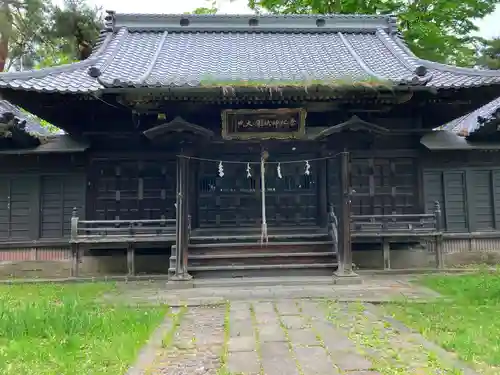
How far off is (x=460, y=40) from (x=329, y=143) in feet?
49.2

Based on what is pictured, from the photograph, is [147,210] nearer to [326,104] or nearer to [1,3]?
[326,104]

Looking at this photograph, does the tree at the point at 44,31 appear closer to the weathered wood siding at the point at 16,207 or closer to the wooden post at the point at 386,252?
the weathered wood siding at the point at 16,207

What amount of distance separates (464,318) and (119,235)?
7665 mm

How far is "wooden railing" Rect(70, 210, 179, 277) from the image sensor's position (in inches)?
390

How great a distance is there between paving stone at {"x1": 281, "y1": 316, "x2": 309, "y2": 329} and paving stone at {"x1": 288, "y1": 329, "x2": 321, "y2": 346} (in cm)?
19

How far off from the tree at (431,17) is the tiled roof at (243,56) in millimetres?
5298

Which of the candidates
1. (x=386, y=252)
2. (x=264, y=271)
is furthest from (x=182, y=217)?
(x=386, y=252)

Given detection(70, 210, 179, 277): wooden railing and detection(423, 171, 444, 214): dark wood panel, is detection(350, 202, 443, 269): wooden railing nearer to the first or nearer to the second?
detection(423, 171, 444, 214): dark wood panel

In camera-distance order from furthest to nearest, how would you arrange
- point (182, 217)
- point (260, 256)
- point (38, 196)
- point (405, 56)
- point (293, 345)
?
1. point (405, 56)
2. point (38, 196)
3. point (260, 256)
4. point (182, 217)
5. point (293, 345)

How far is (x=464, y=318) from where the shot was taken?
20.6ft

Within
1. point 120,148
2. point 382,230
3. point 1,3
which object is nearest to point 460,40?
point 382,230

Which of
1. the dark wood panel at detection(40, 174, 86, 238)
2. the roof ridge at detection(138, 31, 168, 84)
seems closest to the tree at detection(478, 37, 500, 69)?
the roof ridge at detection(138, 31, 168, 84)

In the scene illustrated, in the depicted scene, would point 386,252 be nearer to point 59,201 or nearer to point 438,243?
point 438,243

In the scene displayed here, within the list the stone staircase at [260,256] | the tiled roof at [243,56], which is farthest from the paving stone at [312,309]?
the tiled roof at [243,56]
